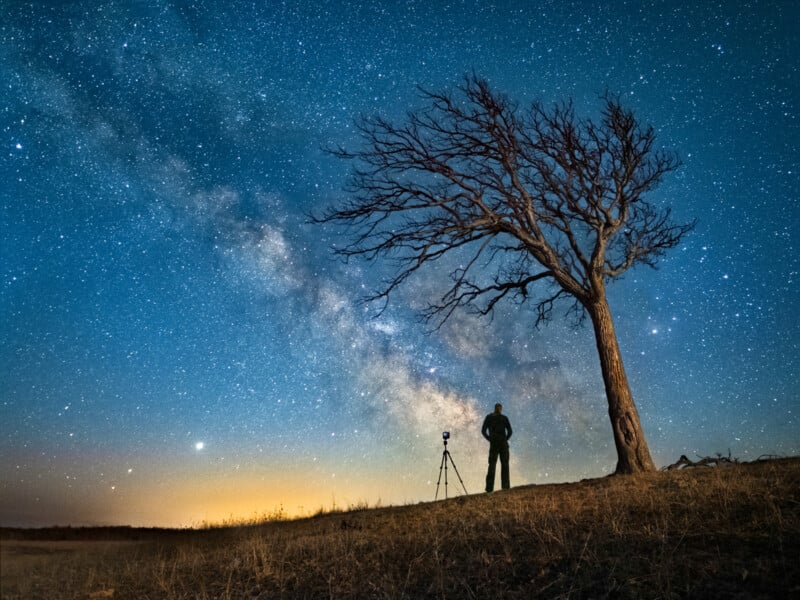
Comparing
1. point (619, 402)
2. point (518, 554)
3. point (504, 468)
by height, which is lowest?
point (518, 554)

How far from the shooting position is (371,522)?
9680 millimetres

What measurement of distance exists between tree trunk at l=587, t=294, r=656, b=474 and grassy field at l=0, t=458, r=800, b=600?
4.74 ft

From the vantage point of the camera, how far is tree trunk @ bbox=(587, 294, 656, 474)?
11.0 meters

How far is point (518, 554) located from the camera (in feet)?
17.7

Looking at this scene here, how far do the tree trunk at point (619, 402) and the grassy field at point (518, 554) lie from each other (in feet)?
4.74

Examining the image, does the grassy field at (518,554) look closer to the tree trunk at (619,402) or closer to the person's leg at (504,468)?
the tree trunk at (619,402)

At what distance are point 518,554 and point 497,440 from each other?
8.18 meters

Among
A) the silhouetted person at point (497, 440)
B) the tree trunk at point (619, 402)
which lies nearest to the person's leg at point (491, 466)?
the silhouetted person at point (497, 440)

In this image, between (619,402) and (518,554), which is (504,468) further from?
(518,554)

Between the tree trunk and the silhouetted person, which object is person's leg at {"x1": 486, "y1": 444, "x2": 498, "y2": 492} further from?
the tree trunk

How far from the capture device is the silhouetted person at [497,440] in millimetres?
13273

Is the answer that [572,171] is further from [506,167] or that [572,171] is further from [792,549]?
[792,549]

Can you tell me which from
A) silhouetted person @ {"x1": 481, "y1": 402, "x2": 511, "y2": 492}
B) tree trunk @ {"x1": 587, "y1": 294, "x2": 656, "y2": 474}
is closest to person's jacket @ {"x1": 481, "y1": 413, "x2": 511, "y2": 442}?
silhouetted person @ {"x1": 481, "y1": 402, "x2": 511, "y2": 492}

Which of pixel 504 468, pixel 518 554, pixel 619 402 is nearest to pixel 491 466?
pixel 504 468
